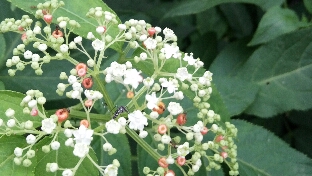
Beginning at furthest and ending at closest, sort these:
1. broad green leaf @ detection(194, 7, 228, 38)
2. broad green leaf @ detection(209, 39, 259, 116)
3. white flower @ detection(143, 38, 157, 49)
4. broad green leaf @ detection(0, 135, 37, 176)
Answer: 1. broad green leaf @ detection(194, 7, 228, 38)
2. broad green leaf @ detection(209, 39, 259, 116)
3. white flower @ detection(143, 38, 157, 49)
4. broad green leaf @ detection(0, 135, 37, 176)

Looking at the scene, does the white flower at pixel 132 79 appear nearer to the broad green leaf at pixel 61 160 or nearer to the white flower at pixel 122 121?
the white flower at pixel 122 121

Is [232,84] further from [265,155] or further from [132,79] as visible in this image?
[132,79]

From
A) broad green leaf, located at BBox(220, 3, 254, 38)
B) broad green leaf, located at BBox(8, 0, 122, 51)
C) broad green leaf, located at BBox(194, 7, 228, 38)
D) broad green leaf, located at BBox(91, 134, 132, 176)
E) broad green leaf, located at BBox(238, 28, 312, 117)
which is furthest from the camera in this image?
broad green leaf, located at BBox(194, 7, 228, 38)

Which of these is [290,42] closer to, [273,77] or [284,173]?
[273,77]

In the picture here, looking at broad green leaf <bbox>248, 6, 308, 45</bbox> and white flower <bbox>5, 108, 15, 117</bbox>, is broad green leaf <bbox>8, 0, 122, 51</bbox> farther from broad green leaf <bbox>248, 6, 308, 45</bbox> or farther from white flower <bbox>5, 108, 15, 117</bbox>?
broad green leaf <bbox>248, 6, 308, 45</bbox>

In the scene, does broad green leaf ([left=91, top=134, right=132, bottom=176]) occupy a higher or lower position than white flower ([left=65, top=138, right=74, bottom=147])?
lower

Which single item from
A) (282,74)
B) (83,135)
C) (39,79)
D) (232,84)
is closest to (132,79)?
(83,135)

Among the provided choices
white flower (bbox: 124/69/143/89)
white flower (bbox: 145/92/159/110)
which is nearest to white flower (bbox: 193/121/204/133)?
white flower (bbox: 145/92/159/110)
